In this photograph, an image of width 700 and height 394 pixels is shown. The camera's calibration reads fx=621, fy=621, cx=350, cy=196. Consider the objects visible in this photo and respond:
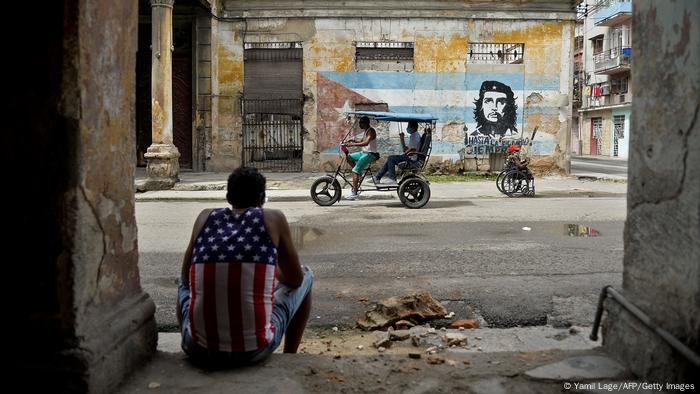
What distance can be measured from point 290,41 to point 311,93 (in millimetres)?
1687

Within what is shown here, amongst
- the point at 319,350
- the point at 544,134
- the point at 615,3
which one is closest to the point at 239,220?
the point at 319,350

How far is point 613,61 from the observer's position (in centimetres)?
4309

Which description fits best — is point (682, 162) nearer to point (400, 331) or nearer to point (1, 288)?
point (400, 331)

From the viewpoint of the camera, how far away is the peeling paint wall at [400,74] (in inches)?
741

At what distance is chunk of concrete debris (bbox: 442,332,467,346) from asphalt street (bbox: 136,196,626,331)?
0.47 metres

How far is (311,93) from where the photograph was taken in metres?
18.9

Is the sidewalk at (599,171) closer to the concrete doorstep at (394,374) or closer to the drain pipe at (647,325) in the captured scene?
the drain pipe at (647,325)

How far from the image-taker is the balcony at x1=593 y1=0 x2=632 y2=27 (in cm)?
4166

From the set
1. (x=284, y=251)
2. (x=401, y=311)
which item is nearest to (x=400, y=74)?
(x=401, y=311)

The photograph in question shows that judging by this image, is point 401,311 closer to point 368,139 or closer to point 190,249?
point 190,249

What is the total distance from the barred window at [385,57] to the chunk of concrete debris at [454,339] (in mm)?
15665

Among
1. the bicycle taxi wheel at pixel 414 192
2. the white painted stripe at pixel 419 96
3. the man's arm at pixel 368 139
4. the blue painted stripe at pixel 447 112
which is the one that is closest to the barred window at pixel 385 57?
the white painted stripe at pixel 419 96

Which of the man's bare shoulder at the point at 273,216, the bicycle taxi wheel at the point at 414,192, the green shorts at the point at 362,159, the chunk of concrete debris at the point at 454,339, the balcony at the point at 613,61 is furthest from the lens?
the balcony at the point at 613,61

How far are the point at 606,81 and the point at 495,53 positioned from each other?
31.3 metres
